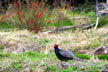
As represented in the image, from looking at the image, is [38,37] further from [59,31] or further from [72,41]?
[59,31]

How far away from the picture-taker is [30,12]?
31.5 feet

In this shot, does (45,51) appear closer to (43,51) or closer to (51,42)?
(43,51)

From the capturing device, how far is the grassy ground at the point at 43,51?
15.8ft

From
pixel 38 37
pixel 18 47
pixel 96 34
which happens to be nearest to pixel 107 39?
pixel 96 34

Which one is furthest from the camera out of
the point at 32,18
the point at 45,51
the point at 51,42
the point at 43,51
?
the point at 32,18

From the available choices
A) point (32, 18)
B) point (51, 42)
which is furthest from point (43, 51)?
point (32, 18)

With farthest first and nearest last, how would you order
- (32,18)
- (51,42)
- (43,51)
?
(32,18)
(51,42)
(43,51)

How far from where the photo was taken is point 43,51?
7066mm

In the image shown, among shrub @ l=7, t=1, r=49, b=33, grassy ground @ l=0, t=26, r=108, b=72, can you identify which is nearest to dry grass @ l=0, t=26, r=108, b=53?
grassy ground @ l=0, t=26, r=108, b=72

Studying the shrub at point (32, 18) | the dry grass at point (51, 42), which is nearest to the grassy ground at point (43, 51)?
the dry grass at point (51, 42)

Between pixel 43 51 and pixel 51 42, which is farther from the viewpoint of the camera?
pixel 51 42

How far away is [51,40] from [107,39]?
1.94 meters

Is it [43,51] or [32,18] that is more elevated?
[32,18]

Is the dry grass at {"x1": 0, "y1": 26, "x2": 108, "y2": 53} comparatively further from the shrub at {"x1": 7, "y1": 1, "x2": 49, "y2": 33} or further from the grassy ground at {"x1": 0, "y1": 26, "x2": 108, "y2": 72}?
the shrub at {"x1": 7, "y1": 1, "x2": 49, "y2": 33}
